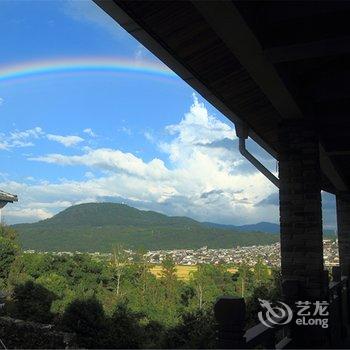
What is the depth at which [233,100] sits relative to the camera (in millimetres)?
6566

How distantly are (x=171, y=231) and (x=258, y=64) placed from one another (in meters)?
152

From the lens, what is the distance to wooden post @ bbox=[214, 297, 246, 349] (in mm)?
3248

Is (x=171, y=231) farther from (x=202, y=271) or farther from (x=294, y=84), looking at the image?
(x=294, y=84)

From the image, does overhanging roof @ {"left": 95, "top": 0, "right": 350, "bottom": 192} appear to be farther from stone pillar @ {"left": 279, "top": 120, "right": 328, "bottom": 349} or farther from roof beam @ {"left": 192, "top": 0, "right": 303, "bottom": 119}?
stone pillar @ {"left": 279, "top": 120, "right": 328, "bottom": 349}

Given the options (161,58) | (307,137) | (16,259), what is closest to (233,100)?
(307,137)

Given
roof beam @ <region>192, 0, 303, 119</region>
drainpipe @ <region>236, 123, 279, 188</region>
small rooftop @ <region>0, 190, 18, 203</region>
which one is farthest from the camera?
small rooftop @ <region>0, 190, 18, 203</region>

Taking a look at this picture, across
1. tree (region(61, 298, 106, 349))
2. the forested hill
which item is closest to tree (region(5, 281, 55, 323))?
tree (region(61, 298, 106, 349))

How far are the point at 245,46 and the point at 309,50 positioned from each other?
749 millimetres

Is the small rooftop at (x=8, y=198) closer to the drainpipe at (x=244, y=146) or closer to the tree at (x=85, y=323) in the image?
the drainpipe at (x=244, y=146)

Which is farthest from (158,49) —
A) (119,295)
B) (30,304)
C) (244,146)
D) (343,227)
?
(119,295)

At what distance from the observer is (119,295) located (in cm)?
5766

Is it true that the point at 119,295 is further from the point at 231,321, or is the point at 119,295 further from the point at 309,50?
the point at 231,321

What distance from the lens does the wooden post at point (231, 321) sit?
3248mm

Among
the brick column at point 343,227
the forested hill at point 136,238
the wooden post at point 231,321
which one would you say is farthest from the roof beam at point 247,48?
the forested hill at point 136,238
